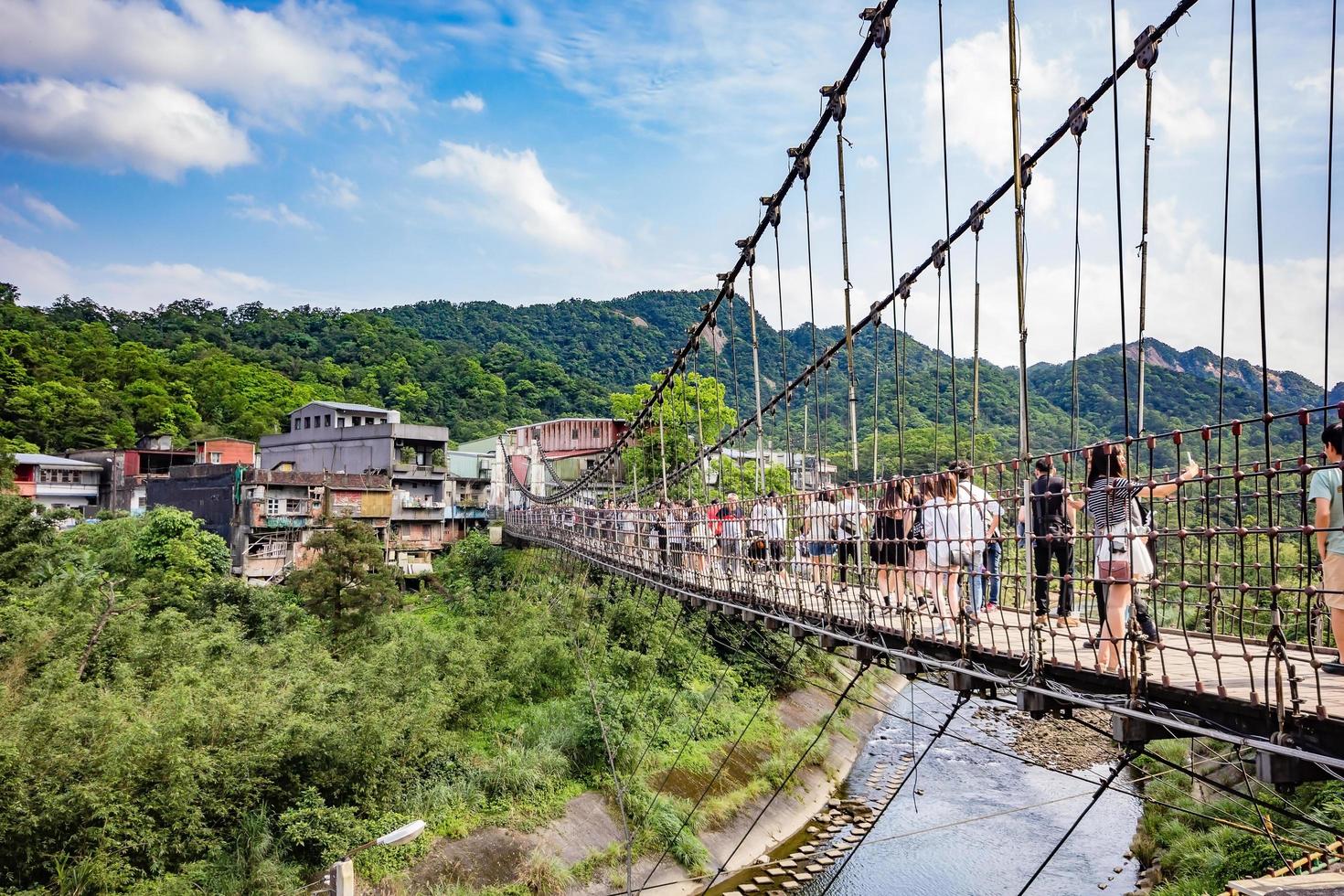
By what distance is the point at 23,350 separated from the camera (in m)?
28.7

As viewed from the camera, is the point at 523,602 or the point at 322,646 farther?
the point at 523,602

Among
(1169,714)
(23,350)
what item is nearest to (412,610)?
(1169,714)

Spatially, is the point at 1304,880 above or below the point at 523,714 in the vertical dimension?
above

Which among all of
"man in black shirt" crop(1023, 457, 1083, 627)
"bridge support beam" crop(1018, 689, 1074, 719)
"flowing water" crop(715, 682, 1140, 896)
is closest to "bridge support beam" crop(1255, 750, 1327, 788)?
"bridge support beam" crop(1018, 689, 1074, 719)

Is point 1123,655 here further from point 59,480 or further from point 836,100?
point 59,480

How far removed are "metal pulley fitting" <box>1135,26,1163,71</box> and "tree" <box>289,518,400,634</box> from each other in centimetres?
1418

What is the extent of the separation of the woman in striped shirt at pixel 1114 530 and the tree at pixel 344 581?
13864 mm

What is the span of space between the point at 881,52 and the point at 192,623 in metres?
A: 12.9

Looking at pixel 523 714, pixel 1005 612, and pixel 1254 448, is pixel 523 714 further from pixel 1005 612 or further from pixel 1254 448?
pixel 1254 448

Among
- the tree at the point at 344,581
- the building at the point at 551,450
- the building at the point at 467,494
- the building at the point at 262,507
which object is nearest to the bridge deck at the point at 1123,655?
the tree at the point at 344,581

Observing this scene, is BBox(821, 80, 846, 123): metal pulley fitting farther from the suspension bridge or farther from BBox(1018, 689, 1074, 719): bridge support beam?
BBox(1018, 689, 1074, 719): bridge support beam

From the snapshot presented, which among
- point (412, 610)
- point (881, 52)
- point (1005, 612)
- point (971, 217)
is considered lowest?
point (412, 610)

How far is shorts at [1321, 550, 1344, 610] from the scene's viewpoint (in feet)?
8.54

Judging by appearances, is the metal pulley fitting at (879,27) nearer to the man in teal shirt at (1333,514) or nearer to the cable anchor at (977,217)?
the cable anchor at (977,217)
